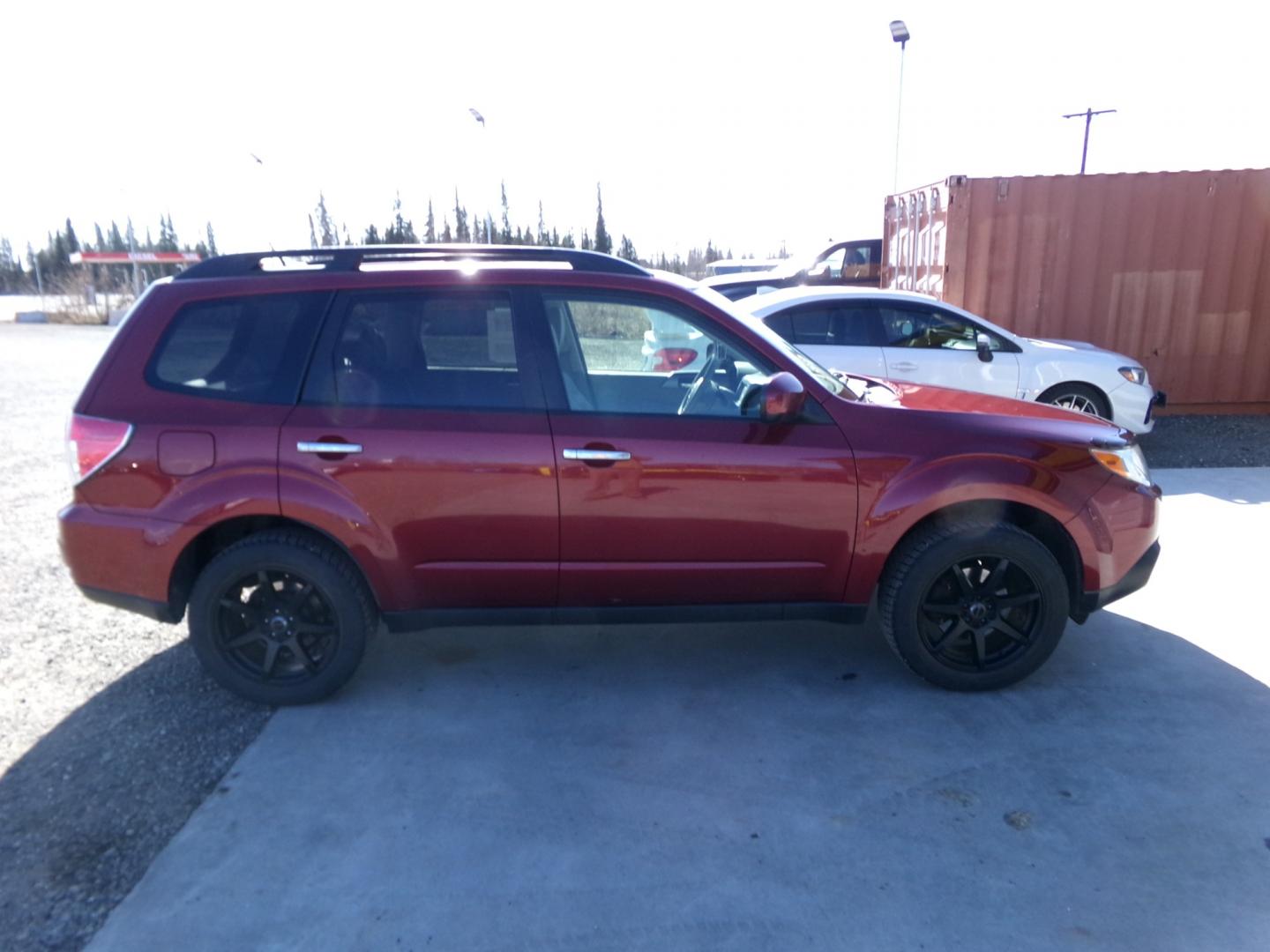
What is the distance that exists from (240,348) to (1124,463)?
3.83 metres

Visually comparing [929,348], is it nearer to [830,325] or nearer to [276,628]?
[830,325]

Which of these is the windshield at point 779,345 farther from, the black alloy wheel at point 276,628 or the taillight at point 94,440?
the taillight at point 94,440

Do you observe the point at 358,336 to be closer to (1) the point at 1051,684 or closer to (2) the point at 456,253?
(2) the point at 456,253

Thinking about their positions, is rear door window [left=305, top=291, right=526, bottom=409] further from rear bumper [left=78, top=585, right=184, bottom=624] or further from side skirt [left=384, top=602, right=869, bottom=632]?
rear bumper [left=78, top=585, right=184, bottom=624]

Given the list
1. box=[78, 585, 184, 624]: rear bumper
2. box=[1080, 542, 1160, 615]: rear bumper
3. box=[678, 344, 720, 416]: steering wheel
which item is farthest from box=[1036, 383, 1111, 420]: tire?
box=[78, 585, 184, 624]: rear bumper

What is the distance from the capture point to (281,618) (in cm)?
396

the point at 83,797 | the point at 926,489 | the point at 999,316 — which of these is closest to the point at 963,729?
the point at 926,489

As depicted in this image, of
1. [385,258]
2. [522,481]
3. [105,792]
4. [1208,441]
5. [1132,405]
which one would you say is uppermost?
[385,258]

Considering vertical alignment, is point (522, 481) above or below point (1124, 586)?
above

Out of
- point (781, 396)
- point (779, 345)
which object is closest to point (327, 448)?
point (781, 396)

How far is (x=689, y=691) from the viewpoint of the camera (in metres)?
4.16

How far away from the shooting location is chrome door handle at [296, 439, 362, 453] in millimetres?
3758

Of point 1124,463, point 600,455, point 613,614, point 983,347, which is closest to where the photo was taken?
point 600,455

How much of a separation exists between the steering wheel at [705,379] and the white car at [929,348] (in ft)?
13.1
